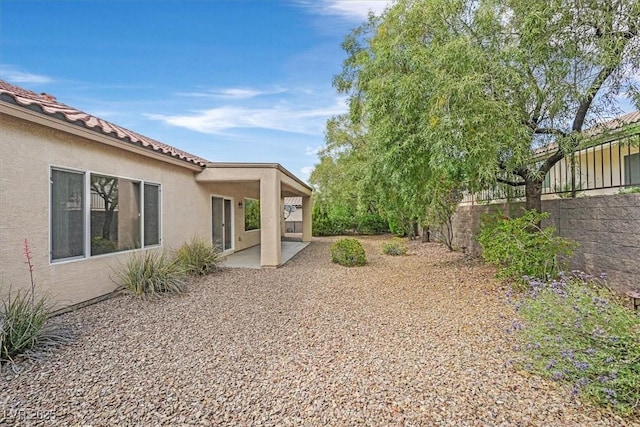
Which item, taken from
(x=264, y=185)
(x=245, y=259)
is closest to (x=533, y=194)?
(x=264, y=185)

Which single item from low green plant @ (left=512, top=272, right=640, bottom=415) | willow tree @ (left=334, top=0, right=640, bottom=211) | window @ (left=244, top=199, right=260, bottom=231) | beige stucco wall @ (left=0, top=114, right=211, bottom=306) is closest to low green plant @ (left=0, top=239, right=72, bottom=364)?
beige stucco wall @ (left=0, top=114, right=211, bottom=306)

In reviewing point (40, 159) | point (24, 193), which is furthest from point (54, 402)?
point (40, 159)

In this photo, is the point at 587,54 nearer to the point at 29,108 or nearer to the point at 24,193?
the point at 29,108

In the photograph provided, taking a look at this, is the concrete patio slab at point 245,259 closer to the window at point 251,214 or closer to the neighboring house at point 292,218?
the window at point 251,214

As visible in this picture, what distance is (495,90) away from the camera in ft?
21.5

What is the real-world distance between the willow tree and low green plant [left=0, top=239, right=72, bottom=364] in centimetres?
646

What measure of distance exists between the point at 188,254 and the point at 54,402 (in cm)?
654

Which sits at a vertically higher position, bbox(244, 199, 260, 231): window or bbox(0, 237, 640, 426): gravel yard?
bbox(244, 199, 260, 231): window

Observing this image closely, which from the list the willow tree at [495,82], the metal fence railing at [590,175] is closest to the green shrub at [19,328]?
the willow tree at [495,82]

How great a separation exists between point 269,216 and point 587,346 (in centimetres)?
849

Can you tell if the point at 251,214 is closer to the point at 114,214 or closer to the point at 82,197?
the point at 114,214

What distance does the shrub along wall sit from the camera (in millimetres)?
6168

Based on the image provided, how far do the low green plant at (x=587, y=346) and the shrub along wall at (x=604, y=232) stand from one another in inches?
117

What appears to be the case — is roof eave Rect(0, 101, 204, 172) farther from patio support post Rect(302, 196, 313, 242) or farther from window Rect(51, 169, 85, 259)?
patio support post Rect(302, 196, 313, 242)
